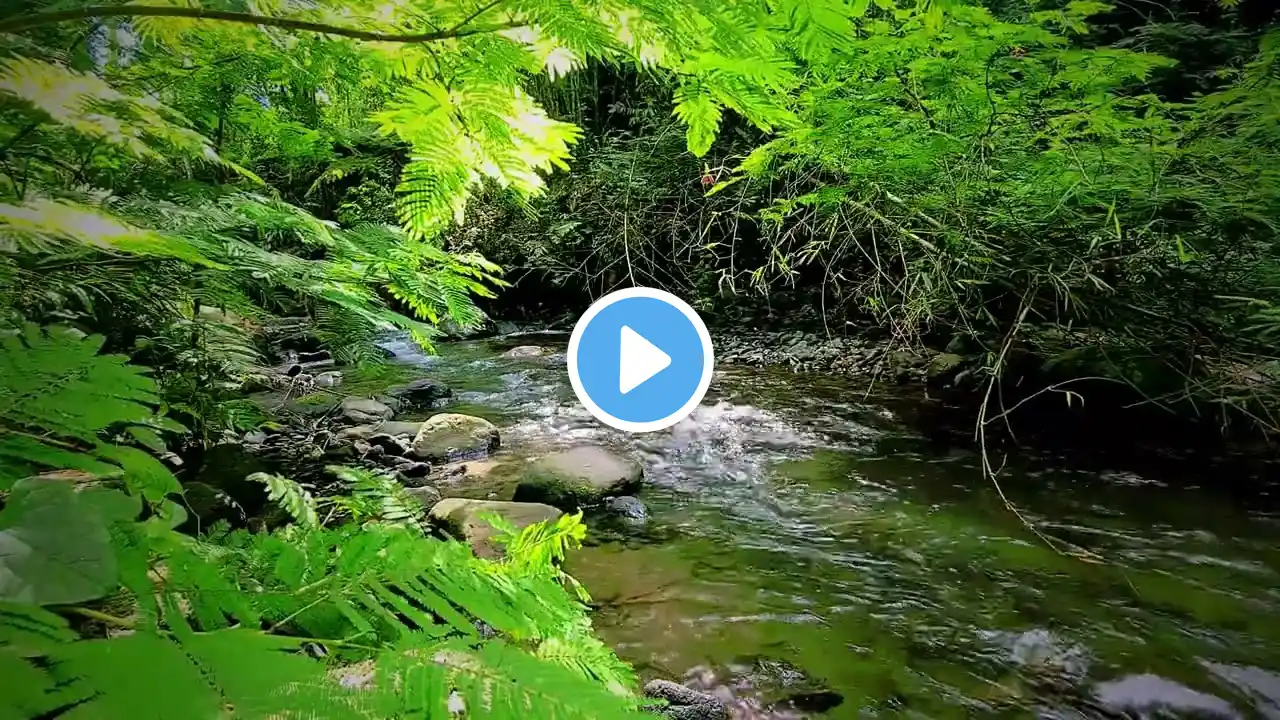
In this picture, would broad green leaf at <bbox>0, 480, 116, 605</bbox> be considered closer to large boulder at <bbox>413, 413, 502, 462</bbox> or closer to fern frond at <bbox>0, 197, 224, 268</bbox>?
fern frond at <bbox>0, 197, 224, 268</bbox>

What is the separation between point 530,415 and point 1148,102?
5.85 m

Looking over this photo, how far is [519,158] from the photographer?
1160 millimetres

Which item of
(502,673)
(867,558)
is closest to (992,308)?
(867,558)

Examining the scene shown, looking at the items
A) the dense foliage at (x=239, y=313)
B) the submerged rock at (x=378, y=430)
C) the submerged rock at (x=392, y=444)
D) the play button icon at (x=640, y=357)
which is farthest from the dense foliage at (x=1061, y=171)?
the submerged rock at (x=378, y=430)

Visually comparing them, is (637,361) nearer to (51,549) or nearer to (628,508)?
(51,549)

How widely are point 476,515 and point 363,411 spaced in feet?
11.2

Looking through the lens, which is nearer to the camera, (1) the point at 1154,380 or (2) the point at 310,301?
(2) the point at 310,301

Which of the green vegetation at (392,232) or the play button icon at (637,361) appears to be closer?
the green vegetation at (392,232)

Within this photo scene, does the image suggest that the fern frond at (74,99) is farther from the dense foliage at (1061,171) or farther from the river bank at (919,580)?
the river bank at (919,580)

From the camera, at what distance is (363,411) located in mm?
6871

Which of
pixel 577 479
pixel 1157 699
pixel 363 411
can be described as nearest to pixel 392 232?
pixel 577 479

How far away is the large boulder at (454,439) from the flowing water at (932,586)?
0.89 feet

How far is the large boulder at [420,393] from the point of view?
24.7 feet

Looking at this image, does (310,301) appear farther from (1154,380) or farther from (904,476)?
(1154,380)
